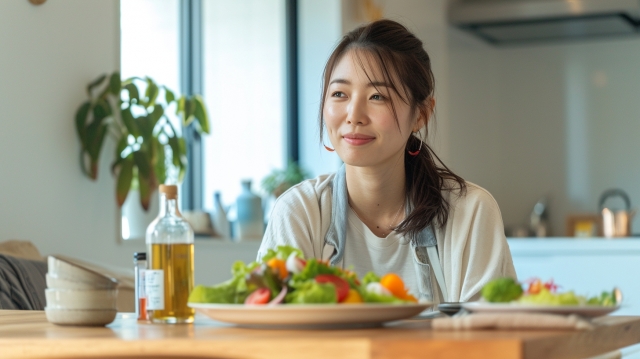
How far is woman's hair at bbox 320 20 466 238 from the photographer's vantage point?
178 centimetres

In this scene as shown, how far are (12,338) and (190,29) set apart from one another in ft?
12.1

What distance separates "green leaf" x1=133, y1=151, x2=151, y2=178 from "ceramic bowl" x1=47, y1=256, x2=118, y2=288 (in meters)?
2.12

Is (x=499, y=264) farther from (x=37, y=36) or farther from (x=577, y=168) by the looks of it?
(x=577, y=168)

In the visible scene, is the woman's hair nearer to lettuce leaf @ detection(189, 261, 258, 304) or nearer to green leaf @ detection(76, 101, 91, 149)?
lettuce leaf @ detection(189, 261, 258, 304)

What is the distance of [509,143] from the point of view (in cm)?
612

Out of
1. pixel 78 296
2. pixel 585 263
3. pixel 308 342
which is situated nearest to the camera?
pixel 308 342

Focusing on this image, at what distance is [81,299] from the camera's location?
4.00 ft

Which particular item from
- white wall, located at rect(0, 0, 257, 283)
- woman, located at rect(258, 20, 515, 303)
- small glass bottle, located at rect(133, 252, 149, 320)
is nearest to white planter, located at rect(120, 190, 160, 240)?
white wall, located at rect(0, 0, 257, 283)

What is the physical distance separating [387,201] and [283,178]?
2619 mm

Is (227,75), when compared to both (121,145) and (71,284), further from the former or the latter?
(71,284)

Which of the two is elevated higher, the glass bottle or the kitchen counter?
the glass bottle

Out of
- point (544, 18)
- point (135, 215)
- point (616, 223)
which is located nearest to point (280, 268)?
point (135, 215)

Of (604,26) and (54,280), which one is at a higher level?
(604,26)

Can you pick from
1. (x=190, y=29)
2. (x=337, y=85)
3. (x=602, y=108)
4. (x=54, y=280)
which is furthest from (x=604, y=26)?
(x=54, y=280)
